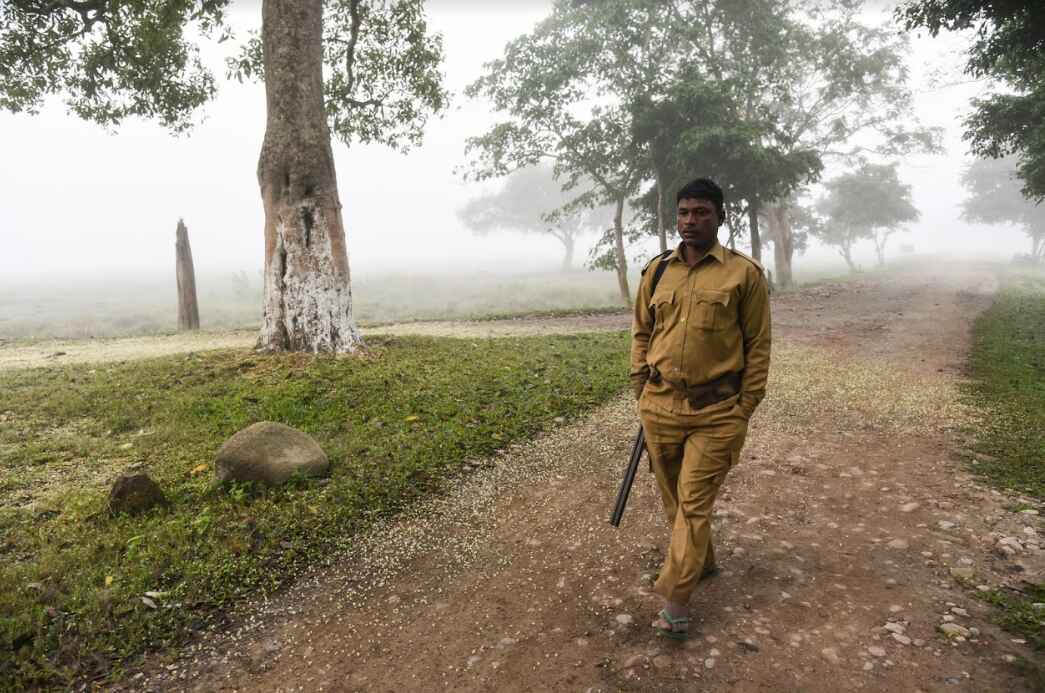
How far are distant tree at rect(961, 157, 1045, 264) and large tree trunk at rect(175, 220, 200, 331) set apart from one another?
6369 centimetres

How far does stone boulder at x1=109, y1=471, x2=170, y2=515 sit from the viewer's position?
5121 millimetres

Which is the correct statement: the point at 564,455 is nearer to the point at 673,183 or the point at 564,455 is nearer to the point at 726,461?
the point at 726,461

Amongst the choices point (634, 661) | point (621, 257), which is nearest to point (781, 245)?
point (621, 257)

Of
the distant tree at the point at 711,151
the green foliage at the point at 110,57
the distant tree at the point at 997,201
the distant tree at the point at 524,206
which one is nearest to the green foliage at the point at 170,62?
the green foliage at the point at 110,57

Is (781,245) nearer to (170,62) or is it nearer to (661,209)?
(661,209)

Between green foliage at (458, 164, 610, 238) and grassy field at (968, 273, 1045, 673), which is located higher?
green foliage at (458, 164, 610, 238)

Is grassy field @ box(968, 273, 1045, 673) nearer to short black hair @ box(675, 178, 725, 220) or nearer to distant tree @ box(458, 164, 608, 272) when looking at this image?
short black hair @ box(675, 178, 725, 220)

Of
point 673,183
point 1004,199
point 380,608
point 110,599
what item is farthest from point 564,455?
point 1004,199

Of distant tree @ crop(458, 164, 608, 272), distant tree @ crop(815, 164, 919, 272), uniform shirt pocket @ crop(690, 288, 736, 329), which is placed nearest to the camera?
uniform shirt pocket @ crop(690, 288, 736, 329)

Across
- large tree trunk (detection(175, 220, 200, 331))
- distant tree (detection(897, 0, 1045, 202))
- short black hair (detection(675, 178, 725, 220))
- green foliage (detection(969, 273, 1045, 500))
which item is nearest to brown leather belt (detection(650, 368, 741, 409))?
short black hair (detection(675, 178, 725, 220))

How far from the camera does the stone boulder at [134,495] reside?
16.8 ft

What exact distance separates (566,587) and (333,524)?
2.10 meters

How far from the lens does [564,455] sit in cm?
661

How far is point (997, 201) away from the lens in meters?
54.4
